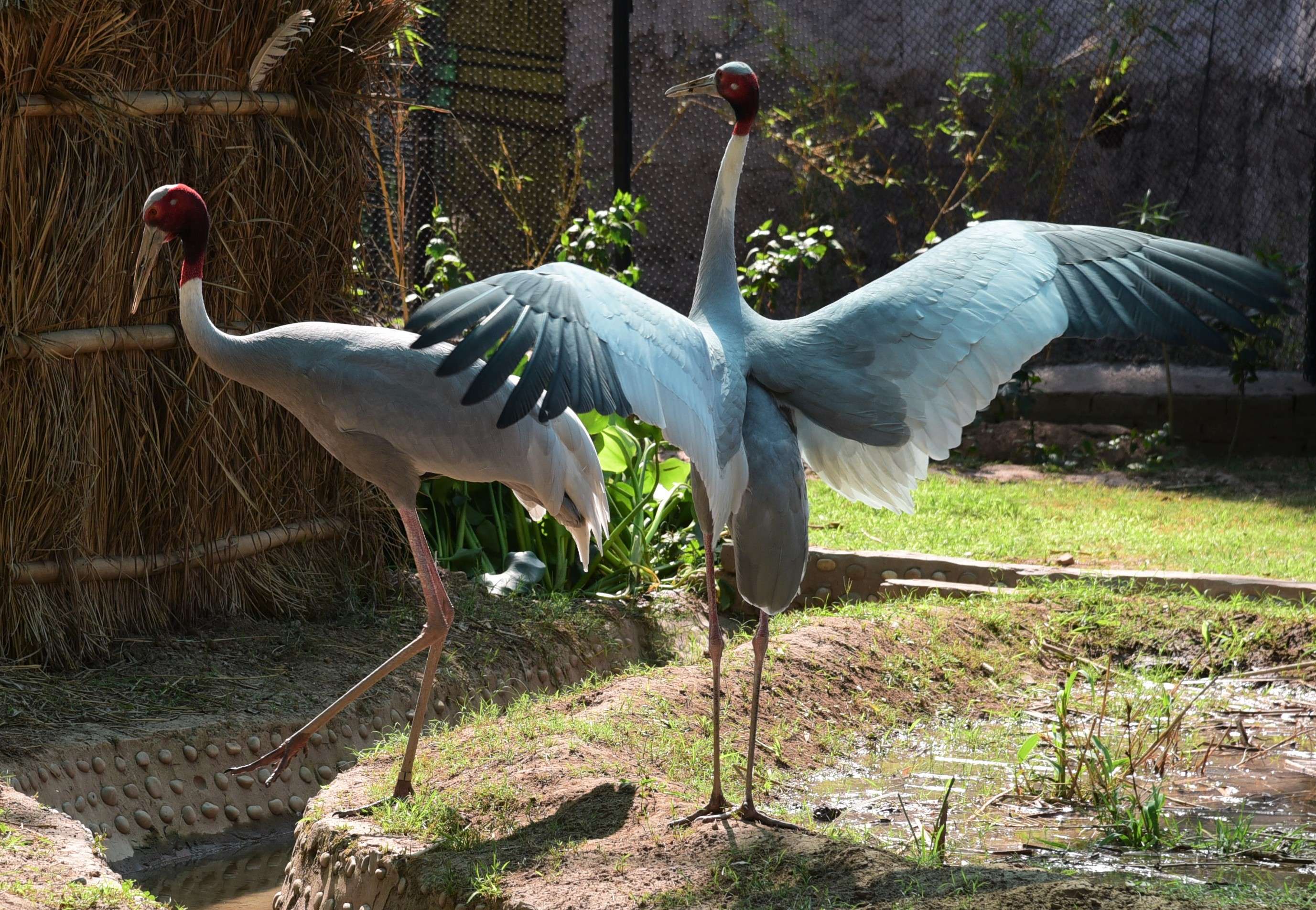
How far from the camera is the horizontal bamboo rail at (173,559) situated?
4.61 metres

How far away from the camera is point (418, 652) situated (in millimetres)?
3779

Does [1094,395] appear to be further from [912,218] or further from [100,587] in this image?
[100,587]

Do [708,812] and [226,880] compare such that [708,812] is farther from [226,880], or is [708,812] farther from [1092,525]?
[1092,525]

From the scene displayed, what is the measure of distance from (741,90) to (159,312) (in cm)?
228

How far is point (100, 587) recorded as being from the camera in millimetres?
4785

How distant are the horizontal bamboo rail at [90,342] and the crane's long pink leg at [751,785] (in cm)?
253

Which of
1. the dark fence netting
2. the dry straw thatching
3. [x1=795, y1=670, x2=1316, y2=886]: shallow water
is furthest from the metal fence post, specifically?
[x1=795, y1=670, x2=1316, y2=886]: shallow water

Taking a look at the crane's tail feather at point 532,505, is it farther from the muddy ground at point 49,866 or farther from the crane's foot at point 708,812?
the muddy ground at point 49,866

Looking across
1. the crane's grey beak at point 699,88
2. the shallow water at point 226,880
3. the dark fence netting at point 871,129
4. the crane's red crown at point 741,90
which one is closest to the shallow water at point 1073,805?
the shallow water at point 226,880

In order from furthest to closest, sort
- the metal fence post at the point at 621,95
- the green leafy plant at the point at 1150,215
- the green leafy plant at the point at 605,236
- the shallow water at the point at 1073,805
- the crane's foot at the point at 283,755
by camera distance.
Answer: the green leafy plant at the point at 1150,215
the metal fence post at the point at 621,95
the green leafy plant at the point at 605,236
the crane's foot at the point at 283,755
the shallow water at the point at 1073,805

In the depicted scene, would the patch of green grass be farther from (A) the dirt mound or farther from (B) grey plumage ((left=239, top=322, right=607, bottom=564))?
(B) grey plumage ((left=239, top=322, right=607, bottom=564))

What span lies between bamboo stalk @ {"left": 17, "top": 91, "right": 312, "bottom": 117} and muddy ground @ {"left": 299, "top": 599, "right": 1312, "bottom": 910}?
235 cm

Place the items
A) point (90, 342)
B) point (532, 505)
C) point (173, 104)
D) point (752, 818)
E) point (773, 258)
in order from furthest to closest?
point (773, 258) → point (173, 104) → point (90, 342) → point (532, 505) → point (752, 818)

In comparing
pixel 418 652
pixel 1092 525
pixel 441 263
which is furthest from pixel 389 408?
pixel 1092 525
